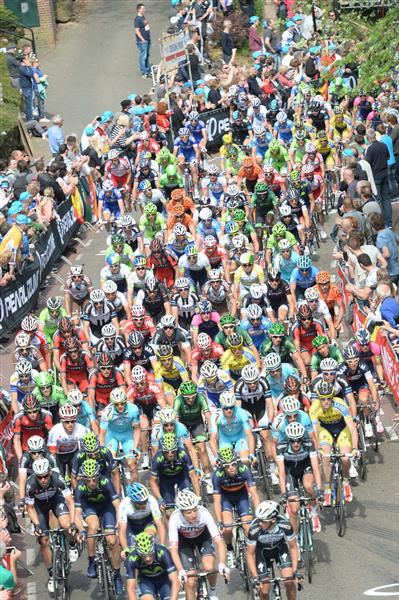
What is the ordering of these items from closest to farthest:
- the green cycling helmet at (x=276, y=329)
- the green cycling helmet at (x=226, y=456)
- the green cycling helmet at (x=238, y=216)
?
1. the green cycling helmet at (x=226, y=456)
2. the green cycling helmet at (x=276, y=329)
3. the green cycling helmet at (x=238, y=216)

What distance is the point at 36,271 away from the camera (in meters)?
25.0

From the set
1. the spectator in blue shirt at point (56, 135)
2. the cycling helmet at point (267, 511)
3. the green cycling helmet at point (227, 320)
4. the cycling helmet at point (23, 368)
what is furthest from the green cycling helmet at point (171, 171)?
the cycling helmet at point (267, 511)

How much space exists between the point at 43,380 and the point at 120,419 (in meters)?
1.41

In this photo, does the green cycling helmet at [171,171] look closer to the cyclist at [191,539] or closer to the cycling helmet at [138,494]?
the cycling helmet at [138,494]

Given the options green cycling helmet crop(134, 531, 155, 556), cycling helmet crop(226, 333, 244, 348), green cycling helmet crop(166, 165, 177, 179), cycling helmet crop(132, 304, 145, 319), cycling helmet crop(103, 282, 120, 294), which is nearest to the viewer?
green cycling helmet crop(134, 531, 155, 556)

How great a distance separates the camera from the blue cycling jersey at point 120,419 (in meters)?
17.7

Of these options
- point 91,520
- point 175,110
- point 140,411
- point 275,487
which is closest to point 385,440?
point 275,487

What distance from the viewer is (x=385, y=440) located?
62.4 feet

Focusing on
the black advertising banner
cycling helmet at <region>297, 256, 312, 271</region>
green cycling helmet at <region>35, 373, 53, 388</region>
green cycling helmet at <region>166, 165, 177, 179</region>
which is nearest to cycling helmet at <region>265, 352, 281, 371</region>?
green cycling helmet at <region>35, 373, 53, 388</region>

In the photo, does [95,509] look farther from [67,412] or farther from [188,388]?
[188,388]

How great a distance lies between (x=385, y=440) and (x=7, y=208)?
9803 mm

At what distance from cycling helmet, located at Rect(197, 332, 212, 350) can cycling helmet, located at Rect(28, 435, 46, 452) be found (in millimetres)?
3079

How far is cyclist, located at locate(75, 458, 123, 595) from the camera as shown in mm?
15805

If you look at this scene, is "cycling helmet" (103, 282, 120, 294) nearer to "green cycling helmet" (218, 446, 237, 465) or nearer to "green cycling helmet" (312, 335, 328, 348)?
"green cycling helmet" (312, 335, 328, 348)
